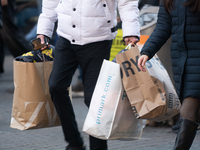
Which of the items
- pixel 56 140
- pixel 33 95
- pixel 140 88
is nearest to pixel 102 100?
pixel 140 88

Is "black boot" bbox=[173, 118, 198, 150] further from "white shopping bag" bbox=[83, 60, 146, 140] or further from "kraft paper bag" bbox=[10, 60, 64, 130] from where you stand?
"kraft paper bag" bbox=[10, 60, 64, 130]

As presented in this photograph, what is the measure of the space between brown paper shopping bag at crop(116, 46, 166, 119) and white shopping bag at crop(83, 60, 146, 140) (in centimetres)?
7

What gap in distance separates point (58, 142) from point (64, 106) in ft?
2.63

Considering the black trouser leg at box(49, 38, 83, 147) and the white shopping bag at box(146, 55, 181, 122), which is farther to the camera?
the black trouser leg at box(49, 38, 83, 147)

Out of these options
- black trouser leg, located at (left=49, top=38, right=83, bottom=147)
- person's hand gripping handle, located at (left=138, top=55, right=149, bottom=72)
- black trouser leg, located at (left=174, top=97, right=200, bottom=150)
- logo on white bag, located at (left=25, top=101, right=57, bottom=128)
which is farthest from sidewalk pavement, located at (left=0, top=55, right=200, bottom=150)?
person's hand gripping handle, located at (left=138, top=55, right=149, bottom=72)

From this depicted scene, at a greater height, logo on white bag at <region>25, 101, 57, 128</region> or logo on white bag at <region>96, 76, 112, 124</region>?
logo on white bag at <region>96, 76, 112, 124</region>

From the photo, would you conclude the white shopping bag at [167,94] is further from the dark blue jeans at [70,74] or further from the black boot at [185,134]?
the dark blue jeans at [70,74]

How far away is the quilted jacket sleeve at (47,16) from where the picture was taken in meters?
3.29

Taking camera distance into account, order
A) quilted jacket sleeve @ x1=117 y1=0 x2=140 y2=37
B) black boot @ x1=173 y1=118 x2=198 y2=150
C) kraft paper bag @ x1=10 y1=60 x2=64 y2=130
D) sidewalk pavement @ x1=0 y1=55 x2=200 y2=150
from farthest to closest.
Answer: sidewalk pavement @ x1=0 y1=55 x2=200 y2=150
kraft paper bag @ x1=10 y1=60 x2=64 y2=130
quilted jacket sleeve @ x1=117 y1=0 x2=140 y2=37
black boot @ x1=173 y1=118 x2=198 y2=150

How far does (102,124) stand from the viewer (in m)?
2.82

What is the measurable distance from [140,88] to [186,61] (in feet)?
1.28

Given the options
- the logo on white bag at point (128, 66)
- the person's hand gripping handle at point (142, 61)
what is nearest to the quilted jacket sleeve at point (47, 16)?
the logo on white bag at point (128, 66)

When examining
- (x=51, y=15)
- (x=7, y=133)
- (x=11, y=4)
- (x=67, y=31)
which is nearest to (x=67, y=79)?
(x=67, y=31)

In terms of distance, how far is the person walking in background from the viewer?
2590 mm
